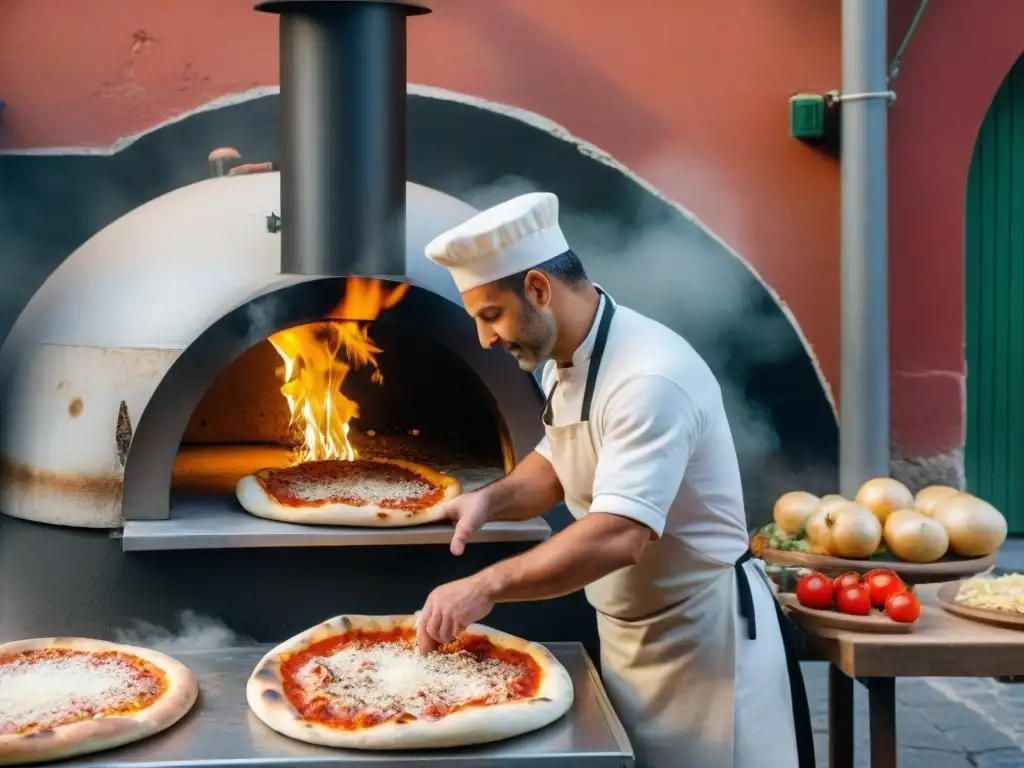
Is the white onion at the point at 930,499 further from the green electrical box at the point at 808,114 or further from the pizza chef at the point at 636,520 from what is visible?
the green electrical box at the point at 808,114

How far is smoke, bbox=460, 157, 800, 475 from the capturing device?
19.9ft

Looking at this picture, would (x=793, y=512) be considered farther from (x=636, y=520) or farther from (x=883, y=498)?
(x=636, y=520)

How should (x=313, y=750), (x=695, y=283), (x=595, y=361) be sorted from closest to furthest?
(x=313, y=750) < (x=595, y=361) < (x=695, y=283)

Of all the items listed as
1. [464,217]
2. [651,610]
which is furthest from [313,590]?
[464,217]

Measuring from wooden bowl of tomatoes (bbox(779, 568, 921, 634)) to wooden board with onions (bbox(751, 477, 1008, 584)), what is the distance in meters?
0.40

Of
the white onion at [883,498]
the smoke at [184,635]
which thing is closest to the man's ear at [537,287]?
the smoke at [184,635]

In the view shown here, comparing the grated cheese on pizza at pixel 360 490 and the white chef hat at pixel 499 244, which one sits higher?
the white chef hat at pixel 499 244

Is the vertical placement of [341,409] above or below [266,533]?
above

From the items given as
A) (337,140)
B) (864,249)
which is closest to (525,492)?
(337,140)

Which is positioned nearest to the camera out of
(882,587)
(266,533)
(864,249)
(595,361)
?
(595,361)

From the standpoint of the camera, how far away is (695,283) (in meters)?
6.14

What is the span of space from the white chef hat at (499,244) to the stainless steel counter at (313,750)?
0.97 m

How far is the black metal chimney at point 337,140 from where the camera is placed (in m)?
3.62

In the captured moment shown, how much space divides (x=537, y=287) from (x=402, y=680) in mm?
930
